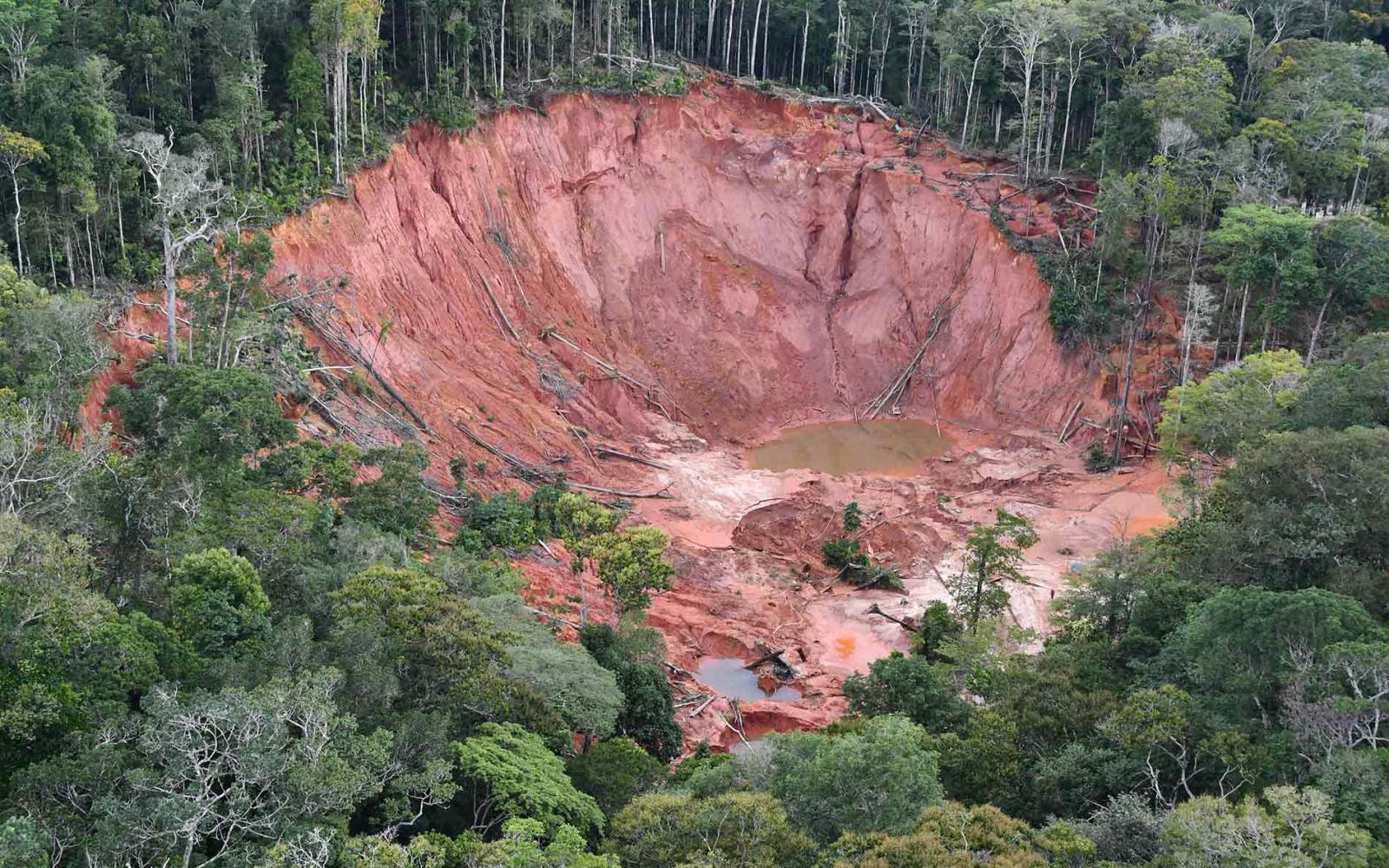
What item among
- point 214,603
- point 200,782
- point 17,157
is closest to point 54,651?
point 214,603

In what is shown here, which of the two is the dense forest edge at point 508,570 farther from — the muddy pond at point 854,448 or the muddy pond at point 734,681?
the muddy pond at point 854,448

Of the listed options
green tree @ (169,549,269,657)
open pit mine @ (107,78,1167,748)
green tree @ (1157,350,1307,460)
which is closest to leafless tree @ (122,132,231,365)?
open pit mine @ (107,78,1167,748)

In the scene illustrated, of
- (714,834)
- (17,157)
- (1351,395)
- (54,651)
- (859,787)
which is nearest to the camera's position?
(714,834)

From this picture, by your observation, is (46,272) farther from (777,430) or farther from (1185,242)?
(1185,242)

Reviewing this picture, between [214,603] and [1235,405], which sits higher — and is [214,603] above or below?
above

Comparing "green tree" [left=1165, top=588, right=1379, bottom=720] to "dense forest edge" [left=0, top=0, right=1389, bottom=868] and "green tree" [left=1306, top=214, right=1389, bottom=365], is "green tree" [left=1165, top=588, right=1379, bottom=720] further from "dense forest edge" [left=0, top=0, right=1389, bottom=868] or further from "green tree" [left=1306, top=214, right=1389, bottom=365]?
"green tree" [left=1306, top=214, right=1389, bottom=365]

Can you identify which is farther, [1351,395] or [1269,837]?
[1351,395]

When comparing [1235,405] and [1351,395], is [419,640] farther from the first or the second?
[1235,405]

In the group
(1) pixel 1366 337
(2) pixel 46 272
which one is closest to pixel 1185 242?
(1) pixel 1366 337
